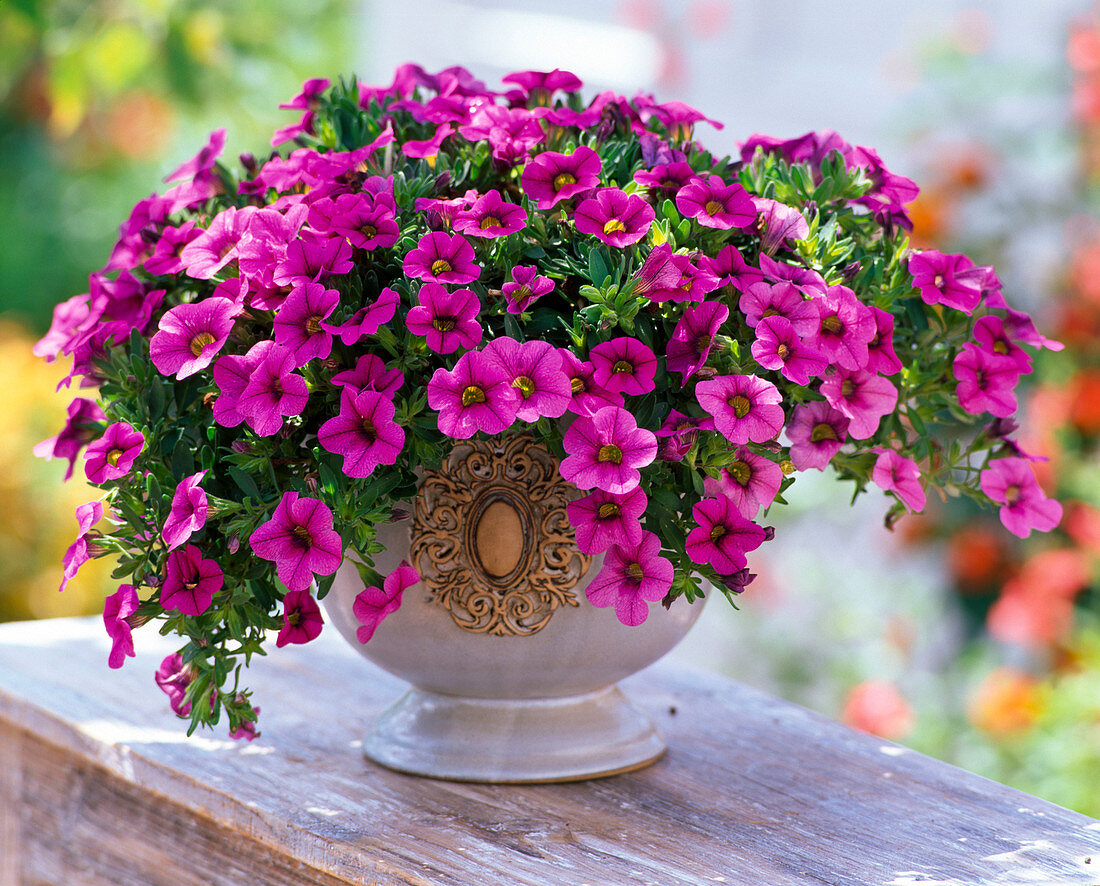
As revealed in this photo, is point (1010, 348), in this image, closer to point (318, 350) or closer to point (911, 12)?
point (318, 350)

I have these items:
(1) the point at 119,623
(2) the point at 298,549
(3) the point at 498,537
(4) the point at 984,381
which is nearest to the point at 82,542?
(1) the point at 119,623

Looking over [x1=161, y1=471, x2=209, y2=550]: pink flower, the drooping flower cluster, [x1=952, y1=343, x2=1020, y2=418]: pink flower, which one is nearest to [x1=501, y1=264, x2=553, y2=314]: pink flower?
the drooping flower cluster

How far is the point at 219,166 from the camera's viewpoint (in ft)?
3.18

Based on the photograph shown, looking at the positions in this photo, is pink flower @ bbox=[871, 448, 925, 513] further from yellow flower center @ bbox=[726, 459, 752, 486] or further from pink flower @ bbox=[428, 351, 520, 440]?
pink flower @ bbox=[428, 351, 520, 440]

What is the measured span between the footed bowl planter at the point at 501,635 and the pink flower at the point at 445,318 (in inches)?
4.5

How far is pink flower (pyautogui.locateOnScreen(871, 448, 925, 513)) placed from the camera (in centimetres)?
83

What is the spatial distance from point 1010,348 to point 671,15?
7.19ft

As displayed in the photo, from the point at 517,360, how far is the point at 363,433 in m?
0.10

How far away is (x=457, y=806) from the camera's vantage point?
0.89 m

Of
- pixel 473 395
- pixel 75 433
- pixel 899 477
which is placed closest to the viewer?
pixel 473 395

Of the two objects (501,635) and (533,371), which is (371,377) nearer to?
(533,371)

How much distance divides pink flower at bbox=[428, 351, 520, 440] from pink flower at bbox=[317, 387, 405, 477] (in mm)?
29

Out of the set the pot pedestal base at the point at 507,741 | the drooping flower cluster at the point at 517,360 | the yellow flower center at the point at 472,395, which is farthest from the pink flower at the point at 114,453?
the pot pedestal base at the point at 507,741

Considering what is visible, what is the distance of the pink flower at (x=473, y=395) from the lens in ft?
2.39
